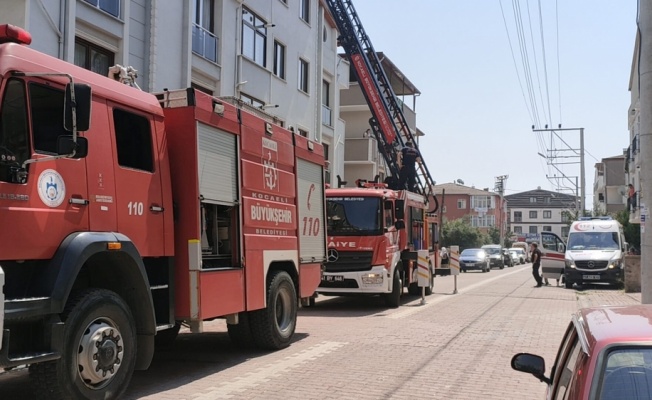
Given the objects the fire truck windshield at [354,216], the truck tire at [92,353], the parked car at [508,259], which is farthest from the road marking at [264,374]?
the parked car at [508,259]

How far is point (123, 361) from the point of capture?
617 centimetres

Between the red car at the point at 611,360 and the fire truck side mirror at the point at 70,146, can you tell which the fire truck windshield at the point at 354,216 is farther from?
the red car at the point at 611,360

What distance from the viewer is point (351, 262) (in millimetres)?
14859

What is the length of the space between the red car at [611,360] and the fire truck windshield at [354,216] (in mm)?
11664

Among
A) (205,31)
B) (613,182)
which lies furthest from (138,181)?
(613,182)

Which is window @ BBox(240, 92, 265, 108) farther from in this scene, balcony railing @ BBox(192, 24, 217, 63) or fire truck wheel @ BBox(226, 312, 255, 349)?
fire truck wheel @ BBox(226, 312, 255, 349)

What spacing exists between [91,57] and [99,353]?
33.8 ft

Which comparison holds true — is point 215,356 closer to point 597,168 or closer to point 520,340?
point 520,340

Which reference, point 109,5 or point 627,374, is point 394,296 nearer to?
point 109,5

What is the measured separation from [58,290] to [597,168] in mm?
98480

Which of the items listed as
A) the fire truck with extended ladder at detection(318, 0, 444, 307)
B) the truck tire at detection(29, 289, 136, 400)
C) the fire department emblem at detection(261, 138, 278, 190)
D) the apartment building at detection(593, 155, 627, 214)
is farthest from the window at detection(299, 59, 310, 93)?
the apartment building at detection(593, 155, 627, 214)

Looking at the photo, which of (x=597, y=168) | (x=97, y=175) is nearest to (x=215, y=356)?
(x=97, y=175)

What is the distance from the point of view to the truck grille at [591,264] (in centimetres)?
2395

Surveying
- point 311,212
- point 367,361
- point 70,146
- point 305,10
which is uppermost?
point 305,10
